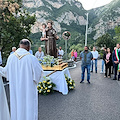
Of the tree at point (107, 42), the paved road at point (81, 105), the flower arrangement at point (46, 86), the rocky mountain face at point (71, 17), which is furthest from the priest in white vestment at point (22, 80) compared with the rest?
the rocky mountain face at point (71, 17)

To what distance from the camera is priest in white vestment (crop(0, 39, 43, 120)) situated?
2.83 m

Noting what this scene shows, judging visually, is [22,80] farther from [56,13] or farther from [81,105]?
[56,13]

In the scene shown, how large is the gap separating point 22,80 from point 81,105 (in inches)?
93.1

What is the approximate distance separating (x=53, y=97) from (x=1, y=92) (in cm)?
264

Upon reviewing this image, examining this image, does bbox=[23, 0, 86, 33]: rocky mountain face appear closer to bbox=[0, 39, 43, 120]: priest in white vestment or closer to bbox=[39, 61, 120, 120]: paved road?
bbox=[39, 61, 120, 120]: paved road

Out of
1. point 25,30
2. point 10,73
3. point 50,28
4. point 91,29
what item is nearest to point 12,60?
point 10,73

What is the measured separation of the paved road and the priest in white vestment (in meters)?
0.93

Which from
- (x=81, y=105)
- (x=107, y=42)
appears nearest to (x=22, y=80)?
(x=81, y=105)

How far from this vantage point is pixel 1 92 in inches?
112

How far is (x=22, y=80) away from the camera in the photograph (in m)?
2.86

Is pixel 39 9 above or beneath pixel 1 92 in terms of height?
above

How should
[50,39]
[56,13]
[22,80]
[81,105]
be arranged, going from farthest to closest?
[56,13] → [50,39] → [81,105] → [22,80]

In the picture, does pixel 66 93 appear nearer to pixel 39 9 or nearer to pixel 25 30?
pixel 25 30

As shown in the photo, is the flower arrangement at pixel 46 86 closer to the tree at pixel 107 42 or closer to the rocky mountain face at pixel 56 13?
the tree at pixel 107 42
